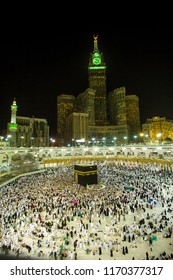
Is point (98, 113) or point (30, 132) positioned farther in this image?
point (98, 113)

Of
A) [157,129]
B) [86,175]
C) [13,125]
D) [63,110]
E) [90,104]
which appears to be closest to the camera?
[86,175]

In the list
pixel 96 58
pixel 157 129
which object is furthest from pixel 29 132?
pixel 96 58

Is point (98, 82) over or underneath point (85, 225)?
over

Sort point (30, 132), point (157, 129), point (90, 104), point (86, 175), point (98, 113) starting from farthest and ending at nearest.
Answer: point (98, 113), point (90, 104), point (30, 132), point (157, 129), point (86, 175)

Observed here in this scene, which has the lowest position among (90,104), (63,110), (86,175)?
(86,175)

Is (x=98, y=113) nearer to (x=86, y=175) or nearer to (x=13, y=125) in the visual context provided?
(x=13, y=125)

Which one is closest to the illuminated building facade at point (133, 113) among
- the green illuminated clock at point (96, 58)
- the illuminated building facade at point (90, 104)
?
the illuminated building facade at point (90, 104)

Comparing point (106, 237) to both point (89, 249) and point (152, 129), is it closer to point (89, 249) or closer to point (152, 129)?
point (89, 249)

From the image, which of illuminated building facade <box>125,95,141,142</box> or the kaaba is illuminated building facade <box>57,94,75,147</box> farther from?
the kaaba

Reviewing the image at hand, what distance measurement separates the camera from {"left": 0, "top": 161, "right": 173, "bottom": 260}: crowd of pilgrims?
851cm

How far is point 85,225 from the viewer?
1130 centimetres

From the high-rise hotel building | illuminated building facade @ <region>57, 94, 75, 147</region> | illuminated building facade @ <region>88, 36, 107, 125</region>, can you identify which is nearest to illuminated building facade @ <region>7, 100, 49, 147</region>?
the high-rise hotel building

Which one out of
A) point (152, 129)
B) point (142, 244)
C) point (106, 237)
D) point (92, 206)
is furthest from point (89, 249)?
point (152, 129)

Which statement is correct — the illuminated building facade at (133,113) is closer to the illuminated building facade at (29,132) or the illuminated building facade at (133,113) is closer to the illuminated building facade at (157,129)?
the illuminated building facade at (157,129)
